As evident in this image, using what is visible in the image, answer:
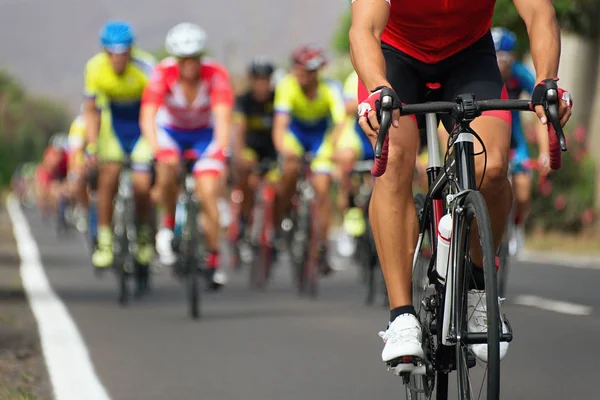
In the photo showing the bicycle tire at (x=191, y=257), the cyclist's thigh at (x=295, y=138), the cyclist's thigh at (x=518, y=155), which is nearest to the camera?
the bicycle tire at (x=191, y=257)

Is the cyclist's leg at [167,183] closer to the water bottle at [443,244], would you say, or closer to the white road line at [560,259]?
the white road line at [560,259]

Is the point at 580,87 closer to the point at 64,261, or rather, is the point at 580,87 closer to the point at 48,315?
the point at 64,261

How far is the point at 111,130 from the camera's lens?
12422mm

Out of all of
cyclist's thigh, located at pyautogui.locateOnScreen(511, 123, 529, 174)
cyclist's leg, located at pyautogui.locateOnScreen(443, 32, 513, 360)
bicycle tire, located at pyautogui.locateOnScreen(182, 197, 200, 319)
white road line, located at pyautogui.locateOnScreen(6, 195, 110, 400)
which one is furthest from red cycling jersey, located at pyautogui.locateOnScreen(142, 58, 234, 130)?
cyclist's leg, located at pyautogui.locateOnScreen(443, 32, 513, 360)

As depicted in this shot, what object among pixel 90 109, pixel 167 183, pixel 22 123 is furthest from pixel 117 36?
pixel 22 123

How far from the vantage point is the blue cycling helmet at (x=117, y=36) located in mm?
11875

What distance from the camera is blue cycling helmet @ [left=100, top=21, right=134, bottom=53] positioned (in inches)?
468

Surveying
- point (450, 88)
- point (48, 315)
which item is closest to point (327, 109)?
Result: point (48, 315)

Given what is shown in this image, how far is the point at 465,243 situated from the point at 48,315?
5696 mm

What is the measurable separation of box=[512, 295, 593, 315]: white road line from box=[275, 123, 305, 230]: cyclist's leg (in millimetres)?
2641

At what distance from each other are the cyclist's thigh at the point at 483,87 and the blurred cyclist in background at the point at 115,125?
6690mm

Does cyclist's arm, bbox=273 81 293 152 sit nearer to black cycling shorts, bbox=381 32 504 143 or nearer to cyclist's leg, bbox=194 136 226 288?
cyclist's leg, bbox=194 136 226 288

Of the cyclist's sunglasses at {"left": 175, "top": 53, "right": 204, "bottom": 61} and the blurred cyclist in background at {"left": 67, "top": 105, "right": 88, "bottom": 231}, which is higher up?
the cyclist's sunglasses at {"left": 175, "top": 53, "right": 204, "bottom": 61}

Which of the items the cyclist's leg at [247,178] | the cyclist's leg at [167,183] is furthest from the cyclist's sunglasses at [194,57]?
the cyclist's leg at [247,178]
